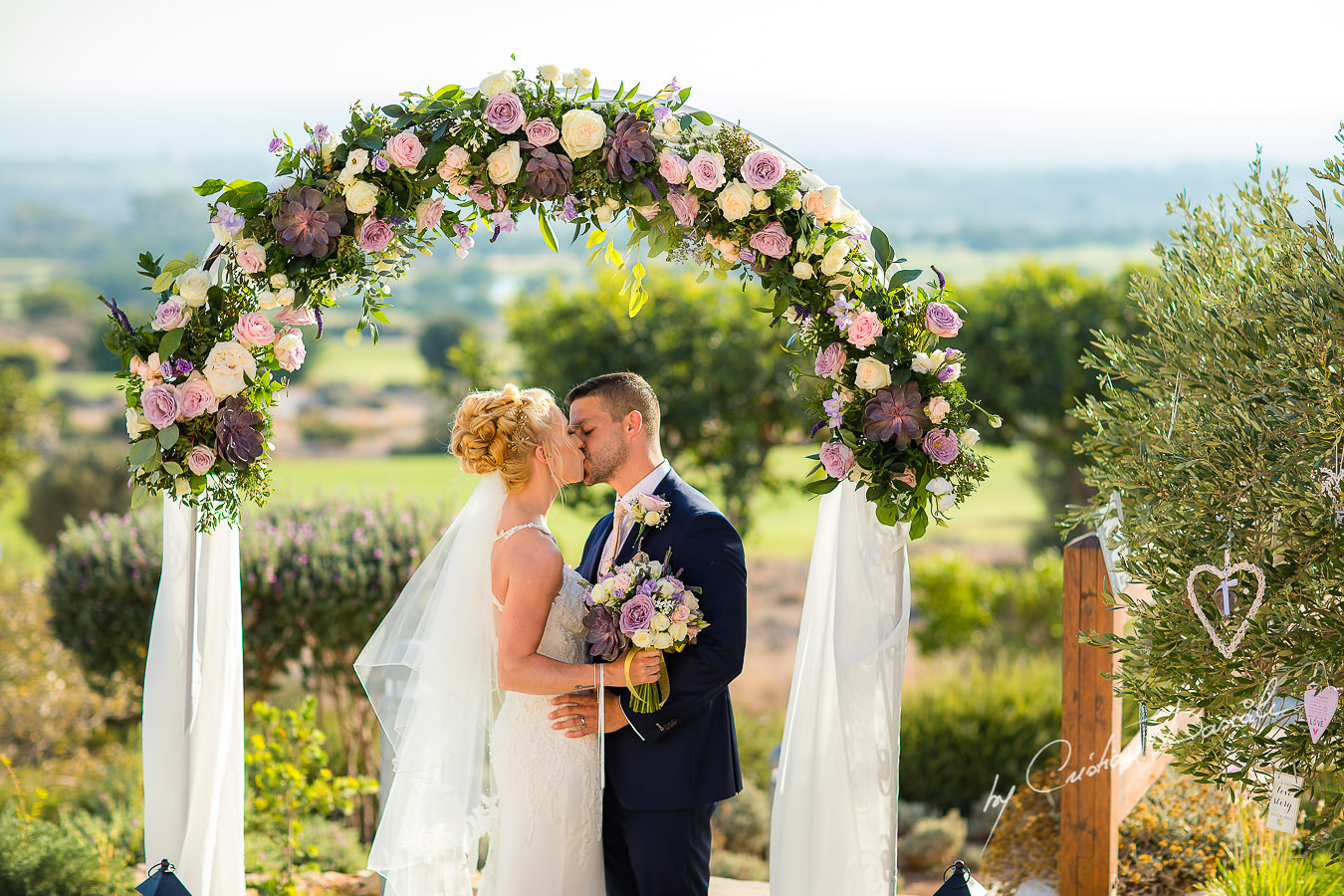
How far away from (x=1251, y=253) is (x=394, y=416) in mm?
18593

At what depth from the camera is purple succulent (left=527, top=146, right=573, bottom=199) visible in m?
3.24

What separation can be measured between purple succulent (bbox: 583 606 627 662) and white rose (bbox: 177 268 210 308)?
172 cm

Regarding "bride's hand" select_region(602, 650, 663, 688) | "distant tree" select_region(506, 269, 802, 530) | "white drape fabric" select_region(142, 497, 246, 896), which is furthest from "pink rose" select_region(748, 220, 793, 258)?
"distant tree" select_region(506, 269, 802, 530)

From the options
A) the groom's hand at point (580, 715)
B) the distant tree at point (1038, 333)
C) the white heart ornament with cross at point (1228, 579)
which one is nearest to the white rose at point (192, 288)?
the groom's hand at point (580, 715)

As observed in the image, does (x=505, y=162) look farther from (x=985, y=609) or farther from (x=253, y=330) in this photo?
(x=985, y=609)

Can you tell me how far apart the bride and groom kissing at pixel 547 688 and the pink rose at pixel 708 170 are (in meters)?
0.78

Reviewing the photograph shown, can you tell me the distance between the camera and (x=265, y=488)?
356 centimetres

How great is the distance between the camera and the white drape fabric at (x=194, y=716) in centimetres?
357

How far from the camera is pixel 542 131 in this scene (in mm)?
3225

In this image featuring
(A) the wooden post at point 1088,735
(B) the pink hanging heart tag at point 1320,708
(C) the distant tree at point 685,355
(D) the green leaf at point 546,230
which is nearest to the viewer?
(B) the pink hanging heart tag at point 1320,708

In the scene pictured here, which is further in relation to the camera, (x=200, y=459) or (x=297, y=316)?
(x=297, y=316)

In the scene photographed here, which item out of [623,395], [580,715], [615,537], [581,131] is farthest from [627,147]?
[580,715]

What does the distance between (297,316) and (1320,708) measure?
3.47 m

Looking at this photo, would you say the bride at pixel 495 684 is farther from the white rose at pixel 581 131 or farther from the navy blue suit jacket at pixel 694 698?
the white rose at pixel 581 131
